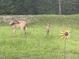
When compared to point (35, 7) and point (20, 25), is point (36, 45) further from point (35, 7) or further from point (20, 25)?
point (35, 7)

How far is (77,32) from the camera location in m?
17.8

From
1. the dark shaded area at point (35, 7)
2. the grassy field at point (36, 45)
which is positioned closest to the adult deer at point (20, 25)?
the grassy field at point (36, 45)

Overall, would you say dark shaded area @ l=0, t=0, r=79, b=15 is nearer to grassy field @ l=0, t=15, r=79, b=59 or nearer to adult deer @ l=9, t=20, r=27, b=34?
grassy field @ l=0, t=15, r=79, b=59

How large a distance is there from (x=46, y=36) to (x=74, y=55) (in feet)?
11.2

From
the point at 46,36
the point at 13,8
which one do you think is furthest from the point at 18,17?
the point at 46,36

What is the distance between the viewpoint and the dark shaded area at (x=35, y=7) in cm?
2277

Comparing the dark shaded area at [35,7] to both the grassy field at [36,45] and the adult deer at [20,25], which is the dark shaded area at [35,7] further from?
the adult deer at [20,25]

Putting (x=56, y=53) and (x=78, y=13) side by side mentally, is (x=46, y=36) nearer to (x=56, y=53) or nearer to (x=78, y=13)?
→ (x=56, y=53)

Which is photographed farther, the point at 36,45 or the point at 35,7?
the point at 35,7

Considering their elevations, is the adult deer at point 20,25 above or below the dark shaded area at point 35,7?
above

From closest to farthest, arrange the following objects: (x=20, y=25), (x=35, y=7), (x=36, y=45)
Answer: (x=36, y=45)
(x=20, y=25)
(x=35, y=7)

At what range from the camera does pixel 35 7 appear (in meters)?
23.3

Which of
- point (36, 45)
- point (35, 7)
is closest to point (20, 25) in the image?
point (36, 45)

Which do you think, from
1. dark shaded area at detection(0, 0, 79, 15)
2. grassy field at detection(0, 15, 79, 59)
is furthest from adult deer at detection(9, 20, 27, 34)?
dark shaded area at detection(0, 0, 79, 15)
